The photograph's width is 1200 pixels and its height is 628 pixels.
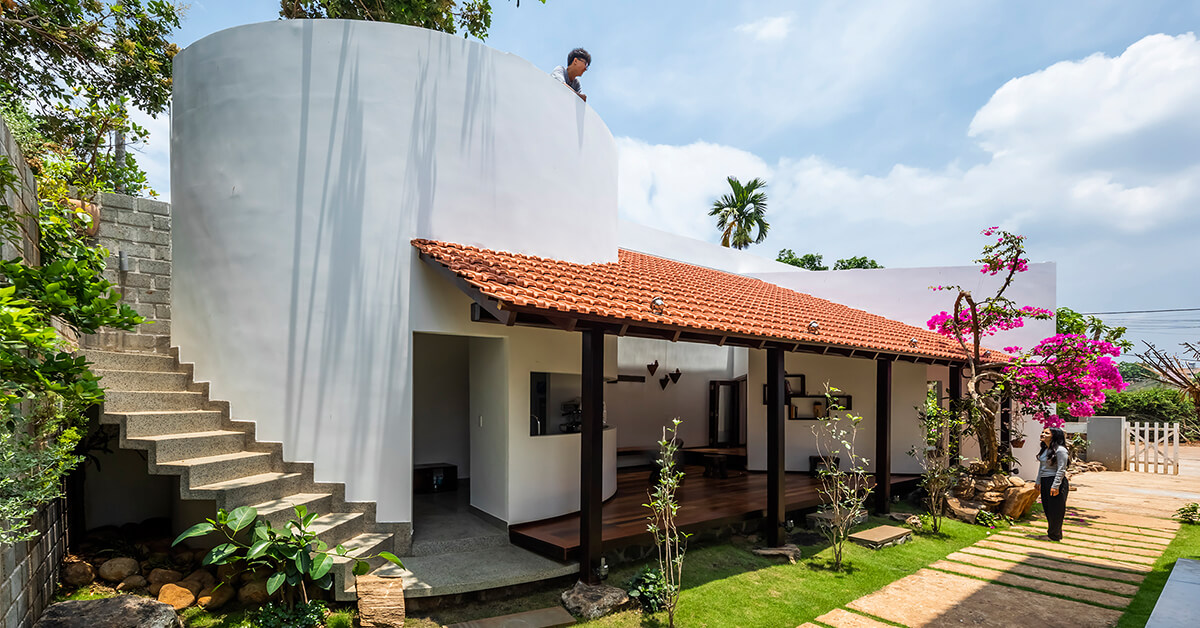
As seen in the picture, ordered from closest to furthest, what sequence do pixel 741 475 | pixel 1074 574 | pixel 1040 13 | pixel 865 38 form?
pixel 1074 574
pixel 1040 13
pixel 865 38
pixel 741 475

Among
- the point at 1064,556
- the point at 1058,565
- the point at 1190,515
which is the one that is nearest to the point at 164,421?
the point at 1058,565

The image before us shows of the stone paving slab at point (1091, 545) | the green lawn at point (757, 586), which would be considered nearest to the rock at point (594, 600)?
the green lawn at point (757, 586)

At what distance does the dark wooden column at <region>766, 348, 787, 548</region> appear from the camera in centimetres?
798

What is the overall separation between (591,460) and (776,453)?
3203mm

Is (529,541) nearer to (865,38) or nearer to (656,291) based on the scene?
(656,291)

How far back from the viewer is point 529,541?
673 centimetres

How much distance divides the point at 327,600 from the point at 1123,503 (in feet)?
46.9

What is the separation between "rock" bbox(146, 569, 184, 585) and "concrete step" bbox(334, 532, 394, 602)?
1.58 meters

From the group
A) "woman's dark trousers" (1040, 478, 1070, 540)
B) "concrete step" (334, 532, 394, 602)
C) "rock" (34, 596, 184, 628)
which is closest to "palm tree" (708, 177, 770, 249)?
"woman's dark trousers" (1040, 478, 1070, 540)

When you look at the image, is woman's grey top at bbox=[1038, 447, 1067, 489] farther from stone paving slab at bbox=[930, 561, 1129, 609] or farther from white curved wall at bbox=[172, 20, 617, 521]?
white curved wall at bbox=[172, 20, 617, 521]

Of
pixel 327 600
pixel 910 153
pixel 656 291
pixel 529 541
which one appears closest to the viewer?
pixel 327 600

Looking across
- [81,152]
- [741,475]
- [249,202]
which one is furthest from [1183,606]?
[81,152]

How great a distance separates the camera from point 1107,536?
9.11m

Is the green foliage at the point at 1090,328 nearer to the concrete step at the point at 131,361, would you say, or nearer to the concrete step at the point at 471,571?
the concrete step at the point at 471,571
